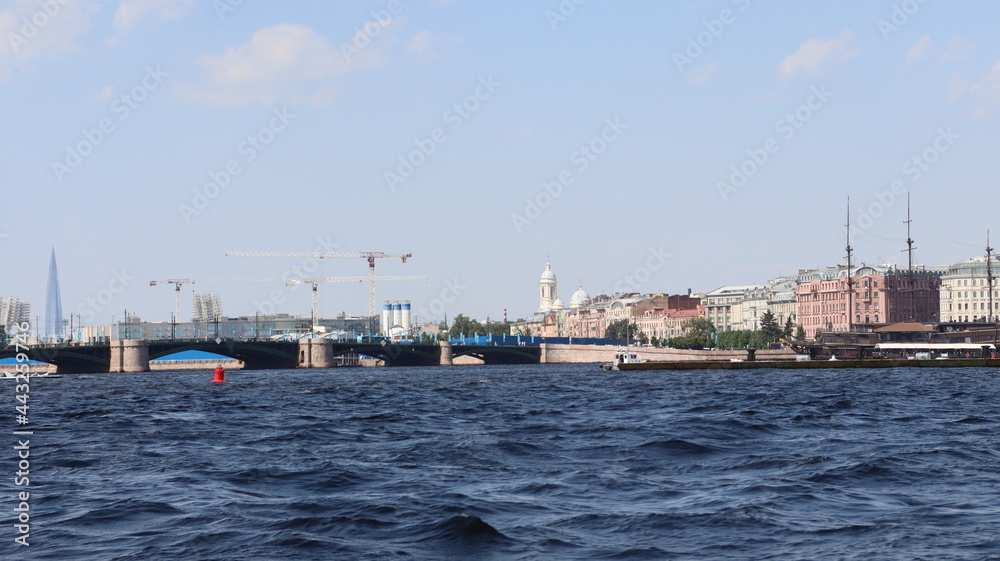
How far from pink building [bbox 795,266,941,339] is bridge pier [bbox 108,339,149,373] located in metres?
90.4

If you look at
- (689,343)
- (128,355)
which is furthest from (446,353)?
(128,355)

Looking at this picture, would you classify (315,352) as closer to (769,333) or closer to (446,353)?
(446,353)

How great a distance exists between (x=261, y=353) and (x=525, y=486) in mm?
120875

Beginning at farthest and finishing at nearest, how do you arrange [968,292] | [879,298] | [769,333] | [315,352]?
[968,292]
[879,298]
[769,333]
[315,352]

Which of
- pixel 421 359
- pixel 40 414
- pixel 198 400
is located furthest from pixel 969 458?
pixel 421 359

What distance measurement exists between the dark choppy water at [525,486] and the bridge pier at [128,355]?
89.7 meters

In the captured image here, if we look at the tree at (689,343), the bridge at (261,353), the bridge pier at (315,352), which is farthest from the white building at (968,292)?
the bridge pier at (315,352)

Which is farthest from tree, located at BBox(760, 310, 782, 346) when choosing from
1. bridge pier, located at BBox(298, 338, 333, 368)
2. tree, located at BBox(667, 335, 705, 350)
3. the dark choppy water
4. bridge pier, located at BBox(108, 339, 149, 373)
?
the dark choppy water

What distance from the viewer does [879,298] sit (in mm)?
163500

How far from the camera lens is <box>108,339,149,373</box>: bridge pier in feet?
406

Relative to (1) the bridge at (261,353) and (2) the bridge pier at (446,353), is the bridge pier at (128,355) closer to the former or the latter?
(1) the bridge at (261,353)

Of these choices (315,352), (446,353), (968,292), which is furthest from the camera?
(968,292)

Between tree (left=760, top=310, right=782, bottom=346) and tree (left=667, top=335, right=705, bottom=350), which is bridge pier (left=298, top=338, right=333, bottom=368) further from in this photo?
tree (left=760, top=310, right=782, bottom=346)

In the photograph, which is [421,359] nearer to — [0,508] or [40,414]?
[40,414]
